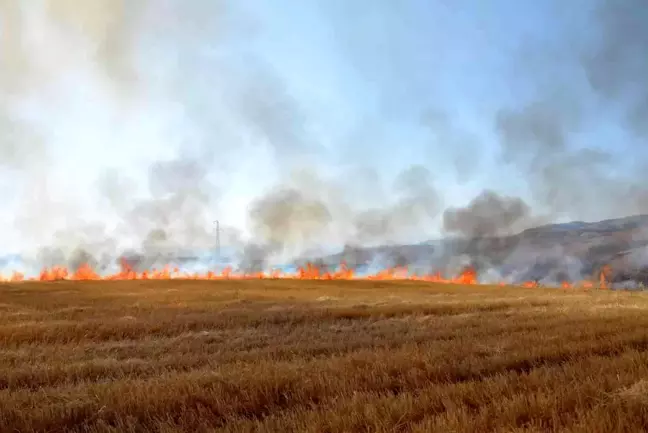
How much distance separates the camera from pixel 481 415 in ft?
16.4

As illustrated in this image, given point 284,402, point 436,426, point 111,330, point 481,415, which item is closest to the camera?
point 436,426

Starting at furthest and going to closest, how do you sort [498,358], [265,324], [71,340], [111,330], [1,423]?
1. [265,324]
2. [111,330]
3. [71,340]
4. [498,358]
5. [1,423]

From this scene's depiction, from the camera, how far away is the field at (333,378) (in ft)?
17.2

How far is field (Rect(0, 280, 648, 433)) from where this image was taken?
525 centimetres

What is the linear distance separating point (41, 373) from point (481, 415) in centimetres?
697

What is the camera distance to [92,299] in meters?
27.8

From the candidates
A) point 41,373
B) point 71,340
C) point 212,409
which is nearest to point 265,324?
point 71,340

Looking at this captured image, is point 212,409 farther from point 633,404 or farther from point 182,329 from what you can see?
point 182,329

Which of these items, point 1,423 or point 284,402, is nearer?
point 1,423

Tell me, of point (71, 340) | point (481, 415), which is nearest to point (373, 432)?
point (481, 415)

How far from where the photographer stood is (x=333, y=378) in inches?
283

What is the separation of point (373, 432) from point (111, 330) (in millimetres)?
12270

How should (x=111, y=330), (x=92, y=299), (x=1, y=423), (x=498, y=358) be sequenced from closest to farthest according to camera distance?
(x=1, y=423) → (x=498, y=358) → (x=111, y=330) → (x=92, y=299)

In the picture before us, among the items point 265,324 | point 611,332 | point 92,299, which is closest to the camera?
point 611,332
